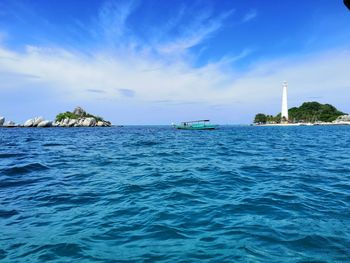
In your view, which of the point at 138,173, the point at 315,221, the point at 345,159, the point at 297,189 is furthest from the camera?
the point at 345,159

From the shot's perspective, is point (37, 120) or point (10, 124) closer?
point (10, 124)

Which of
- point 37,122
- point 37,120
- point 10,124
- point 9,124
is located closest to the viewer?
point 9,124

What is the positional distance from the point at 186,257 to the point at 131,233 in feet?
6.01

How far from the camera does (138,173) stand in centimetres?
1563

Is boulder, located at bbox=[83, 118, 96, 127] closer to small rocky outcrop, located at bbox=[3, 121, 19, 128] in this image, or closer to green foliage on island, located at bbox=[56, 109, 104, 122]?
green foliage on island, located at bbox=[56, 109, 104, 122]

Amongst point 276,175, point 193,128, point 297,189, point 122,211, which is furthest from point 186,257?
point 193,128

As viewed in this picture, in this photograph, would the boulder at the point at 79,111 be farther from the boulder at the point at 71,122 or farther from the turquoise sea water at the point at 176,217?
the turquoise sea water at the point at 176,217

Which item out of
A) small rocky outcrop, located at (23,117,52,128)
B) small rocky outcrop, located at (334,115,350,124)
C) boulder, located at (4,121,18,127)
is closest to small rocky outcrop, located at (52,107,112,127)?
small rocky outcrop, located at (23,117,52,128)

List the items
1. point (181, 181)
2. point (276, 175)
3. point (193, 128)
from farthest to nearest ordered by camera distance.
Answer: point (193, 128), point (276, 175), point (181, 181)

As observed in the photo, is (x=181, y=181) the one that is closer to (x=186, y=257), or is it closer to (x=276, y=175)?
(x=276, y=175)

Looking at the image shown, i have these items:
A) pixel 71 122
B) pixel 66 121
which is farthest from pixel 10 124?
pixel 71 122

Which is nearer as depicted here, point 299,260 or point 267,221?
point 299,260

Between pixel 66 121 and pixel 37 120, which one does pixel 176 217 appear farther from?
pixel 66 121

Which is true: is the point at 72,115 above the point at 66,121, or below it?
above
